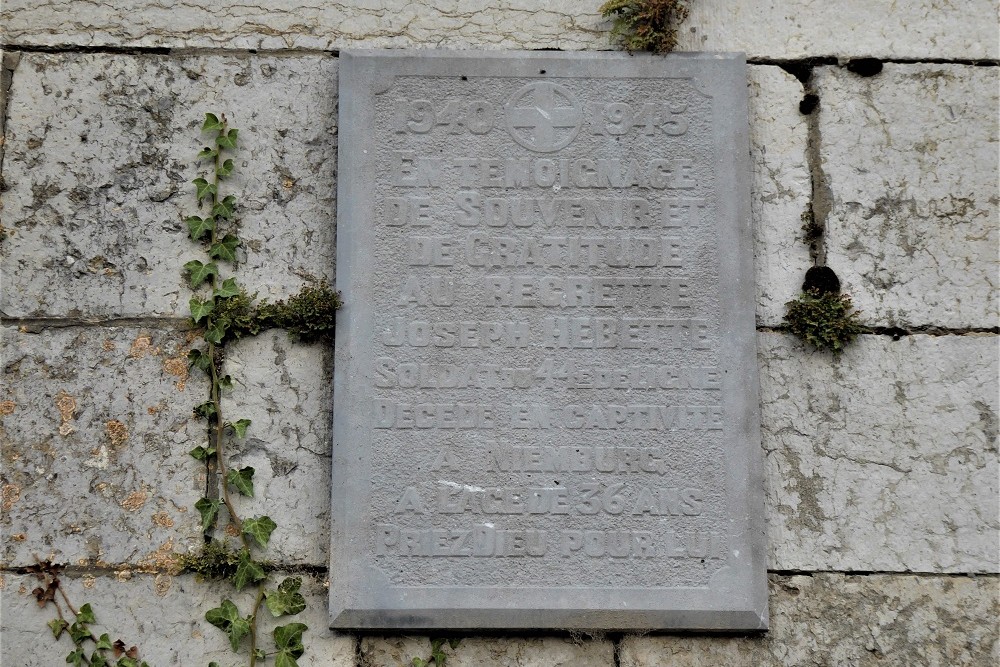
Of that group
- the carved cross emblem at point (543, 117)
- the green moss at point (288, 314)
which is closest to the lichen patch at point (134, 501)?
the green moss at point (288, 314)

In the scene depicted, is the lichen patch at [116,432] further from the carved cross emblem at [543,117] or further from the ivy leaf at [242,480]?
the carved cross emblem at [543,117]

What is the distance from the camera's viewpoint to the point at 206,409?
2.44 m

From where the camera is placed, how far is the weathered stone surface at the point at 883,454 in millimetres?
2418

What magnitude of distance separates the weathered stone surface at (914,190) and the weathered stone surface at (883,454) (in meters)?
0.13

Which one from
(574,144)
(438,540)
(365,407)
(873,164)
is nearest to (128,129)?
(365,407)

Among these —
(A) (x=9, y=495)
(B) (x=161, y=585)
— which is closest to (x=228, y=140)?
(A) (x=9, y=495)

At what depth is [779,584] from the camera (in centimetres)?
241

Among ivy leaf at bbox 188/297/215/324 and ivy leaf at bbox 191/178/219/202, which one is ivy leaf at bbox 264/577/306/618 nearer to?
ivy leaf at bbox 188/297/215/324

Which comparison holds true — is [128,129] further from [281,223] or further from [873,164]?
[873,164]

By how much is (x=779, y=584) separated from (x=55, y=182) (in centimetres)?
233

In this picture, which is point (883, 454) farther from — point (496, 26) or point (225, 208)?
point (225, 208)

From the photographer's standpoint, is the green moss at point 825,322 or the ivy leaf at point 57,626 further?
the green moss at point 825,322

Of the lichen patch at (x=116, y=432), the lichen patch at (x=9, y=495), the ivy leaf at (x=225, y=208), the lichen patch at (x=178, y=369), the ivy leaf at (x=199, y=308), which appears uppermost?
the ivy leaf at (x=225, y=208)

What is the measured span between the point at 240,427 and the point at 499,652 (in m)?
0.92
